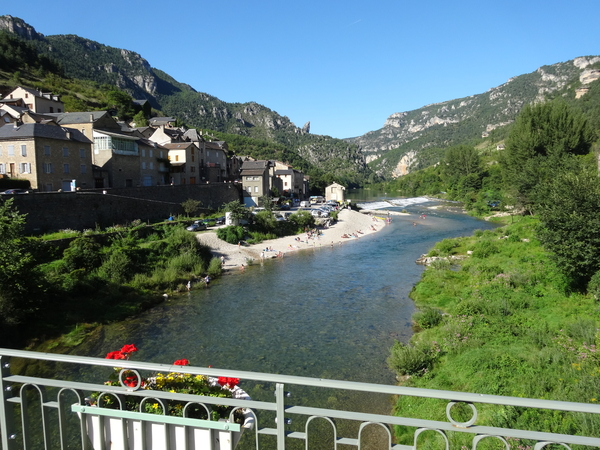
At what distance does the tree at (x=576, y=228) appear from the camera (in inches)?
582

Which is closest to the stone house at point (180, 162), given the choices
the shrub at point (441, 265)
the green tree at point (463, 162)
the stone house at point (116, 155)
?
the stone house at point (116, 155)

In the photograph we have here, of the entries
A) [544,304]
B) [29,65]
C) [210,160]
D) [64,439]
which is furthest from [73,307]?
[29,65]

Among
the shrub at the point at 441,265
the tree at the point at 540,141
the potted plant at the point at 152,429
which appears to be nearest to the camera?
the potted plant at the point at 152,429

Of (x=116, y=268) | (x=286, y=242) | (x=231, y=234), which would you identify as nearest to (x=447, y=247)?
(x=286, y=242)

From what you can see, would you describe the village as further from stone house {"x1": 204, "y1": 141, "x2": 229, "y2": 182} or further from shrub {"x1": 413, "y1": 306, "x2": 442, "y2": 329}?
shrub {"x1": 413, "y1": 306, "x2": 442, "y2": 329}

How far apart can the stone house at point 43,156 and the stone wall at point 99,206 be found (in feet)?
9.74

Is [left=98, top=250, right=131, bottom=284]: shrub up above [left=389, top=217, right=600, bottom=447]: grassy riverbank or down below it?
above

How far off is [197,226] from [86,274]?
14.5 meters

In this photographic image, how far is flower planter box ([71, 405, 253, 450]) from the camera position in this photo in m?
3.12

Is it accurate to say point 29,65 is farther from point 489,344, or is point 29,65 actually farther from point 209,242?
point 489,344

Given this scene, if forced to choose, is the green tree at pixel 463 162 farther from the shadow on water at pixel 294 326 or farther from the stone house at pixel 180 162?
the shadow on water at pixel 294 326

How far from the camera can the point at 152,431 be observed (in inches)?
130

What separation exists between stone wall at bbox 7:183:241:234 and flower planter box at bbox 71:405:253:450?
25.2 metres

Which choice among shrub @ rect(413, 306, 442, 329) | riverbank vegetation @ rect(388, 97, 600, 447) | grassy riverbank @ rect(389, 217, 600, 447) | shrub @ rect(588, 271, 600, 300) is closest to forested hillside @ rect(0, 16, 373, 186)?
riverbank vegetation @ rect(388, 97, 600, 447)
